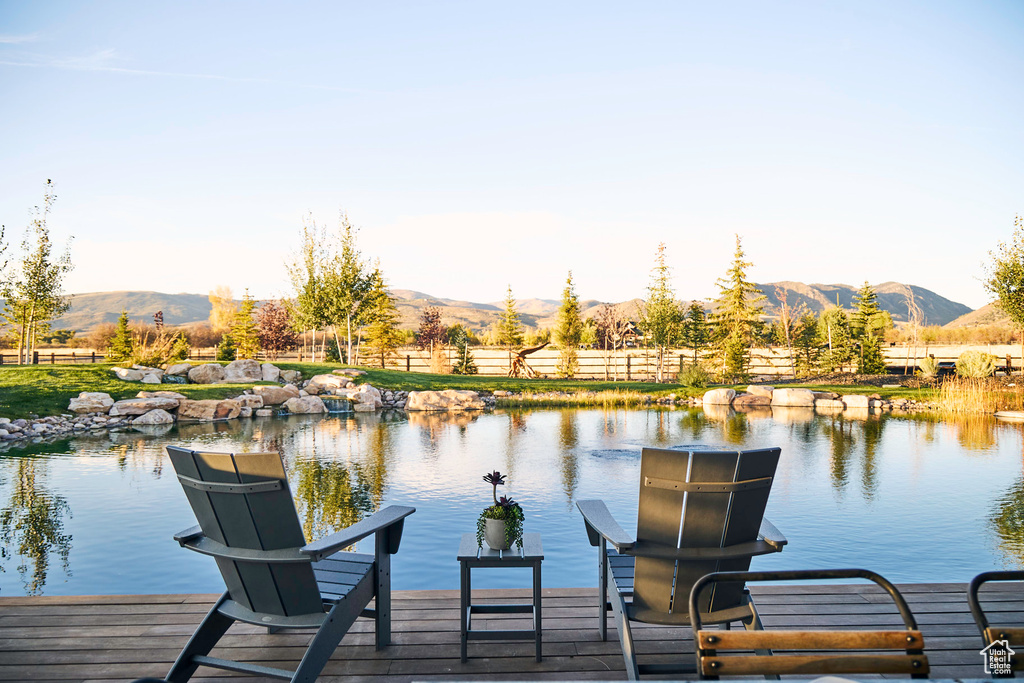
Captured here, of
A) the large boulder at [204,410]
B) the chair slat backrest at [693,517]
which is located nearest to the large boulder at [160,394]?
the large boulder at [204,410]

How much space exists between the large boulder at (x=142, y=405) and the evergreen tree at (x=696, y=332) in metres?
17.1

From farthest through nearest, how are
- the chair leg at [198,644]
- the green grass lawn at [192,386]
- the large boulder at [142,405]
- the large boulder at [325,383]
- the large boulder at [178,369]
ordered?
the large boulder at [325,383] → the large boulder at [178,369] → the large boulder at [142,405] → the green grass lawn at [192,386] → the chair leg at [198,644]

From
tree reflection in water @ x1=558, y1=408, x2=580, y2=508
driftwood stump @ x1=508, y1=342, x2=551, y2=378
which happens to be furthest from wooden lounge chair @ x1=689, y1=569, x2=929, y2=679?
driftwood stump @ x1=508, y1=342, x2=551, y2=378

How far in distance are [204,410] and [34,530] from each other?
8712 millimetres

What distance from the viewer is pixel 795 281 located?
372ft

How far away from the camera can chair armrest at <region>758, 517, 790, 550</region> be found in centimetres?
220

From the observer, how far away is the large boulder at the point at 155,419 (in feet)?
43.1

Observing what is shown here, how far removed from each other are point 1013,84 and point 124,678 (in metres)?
21.5

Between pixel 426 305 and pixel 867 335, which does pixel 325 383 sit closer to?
pixel 867 335

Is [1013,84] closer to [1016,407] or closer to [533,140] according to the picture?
[1016,407]

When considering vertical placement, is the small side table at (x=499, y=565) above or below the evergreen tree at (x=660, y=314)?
below

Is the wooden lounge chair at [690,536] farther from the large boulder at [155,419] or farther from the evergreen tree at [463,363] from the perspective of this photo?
the evergreen tree at [463,363]

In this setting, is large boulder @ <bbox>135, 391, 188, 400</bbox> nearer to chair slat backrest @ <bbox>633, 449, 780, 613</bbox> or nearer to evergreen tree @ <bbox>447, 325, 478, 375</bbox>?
evergreen tree @ <bbox>447, 325, 478, 375</bbox>

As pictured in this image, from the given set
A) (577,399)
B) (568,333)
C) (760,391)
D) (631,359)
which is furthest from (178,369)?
(760,391)
